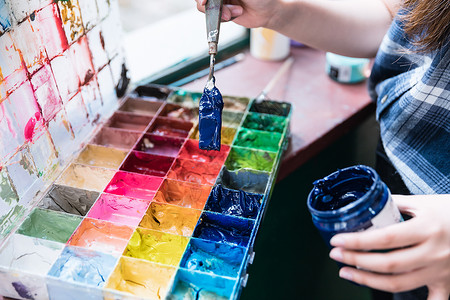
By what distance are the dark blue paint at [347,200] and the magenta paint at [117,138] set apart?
0.53m

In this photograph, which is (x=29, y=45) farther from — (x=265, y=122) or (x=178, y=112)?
(x=265, y=122)

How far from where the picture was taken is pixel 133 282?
0.81 metres

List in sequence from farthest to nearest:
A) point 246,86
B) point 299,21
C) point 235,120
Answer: point 246,86 < point 235,120 < point 299,21

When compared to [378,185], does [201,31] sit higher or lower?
lower

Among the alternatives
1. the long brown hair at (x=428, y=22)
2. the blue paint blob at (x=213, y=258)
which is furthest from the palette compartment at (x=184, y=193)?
the long brown hair at (x=428, y=22)

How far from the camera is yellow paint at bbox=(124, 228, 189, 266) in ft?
2.75

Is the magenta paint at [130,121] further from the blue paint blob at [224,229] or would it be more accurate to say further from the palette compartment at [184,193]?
the blue paint blob at [224,229]

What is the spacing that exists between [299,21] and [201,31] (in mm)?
738

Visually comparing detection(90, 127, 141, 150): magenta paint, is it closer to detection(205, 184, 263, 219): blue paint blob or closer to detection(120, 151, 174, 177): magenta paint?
detection(120, 151, 174, 177): magenta paint

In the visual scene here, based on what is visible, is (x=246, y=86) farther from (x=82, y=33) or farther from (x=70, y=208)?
(x=70, y=208)

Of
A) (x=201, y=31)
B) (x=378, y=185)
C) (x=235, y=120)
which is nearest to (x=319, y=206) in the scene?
(x=378, y=185)

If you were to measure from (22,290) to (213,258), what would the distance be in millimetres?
352

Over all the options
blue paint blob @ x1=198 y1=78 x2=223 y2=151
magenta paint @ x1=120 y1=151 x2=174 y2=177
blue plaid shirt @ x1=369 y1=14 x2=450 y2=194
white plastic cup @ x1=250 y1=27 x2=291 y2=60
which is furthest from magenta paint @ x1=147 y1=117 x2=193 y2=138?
white plastic cup @ x1=250 y1=27 x2=291 y2=60

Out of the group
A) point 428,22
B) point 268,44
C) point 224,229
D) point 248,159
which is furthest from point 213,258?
point 268,44
